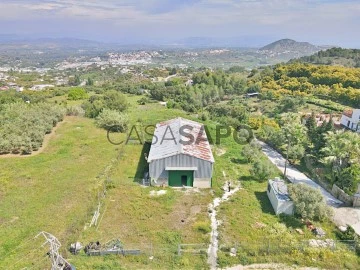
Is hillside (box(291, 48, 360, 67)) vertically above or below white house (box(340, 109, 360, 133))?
above

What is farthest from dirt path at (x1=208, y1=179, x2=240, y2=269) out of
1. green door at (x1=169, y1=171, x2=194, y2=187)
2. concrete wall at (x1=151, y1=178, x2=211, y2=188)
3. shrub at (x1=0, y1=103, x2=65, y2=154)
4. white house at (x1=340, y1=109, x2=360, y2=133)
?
white house at (x1=340, y1=109, x2=360, y2=133)

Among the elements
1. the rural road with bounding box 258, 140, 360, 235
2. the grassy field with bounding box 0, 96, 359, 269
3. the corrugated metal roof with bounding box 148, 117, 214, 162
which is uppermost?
the corrugated metal roof with bounding box 148, 117, 214, 162

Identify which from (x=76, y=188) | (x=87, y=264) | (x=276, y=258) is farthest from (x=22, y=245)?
(x=276, y=258)

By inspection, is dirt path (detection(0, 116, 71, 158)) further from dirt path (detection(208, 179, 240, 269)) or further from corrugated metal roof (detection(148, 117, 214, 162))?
dirt path (detection(208, 179, 240, 269))

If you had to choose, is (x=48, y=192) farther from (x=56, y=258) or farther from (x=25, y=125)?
(x=25, y=125)

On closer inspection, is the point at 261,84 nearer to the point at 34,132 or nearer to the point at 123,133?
the point at 123,133

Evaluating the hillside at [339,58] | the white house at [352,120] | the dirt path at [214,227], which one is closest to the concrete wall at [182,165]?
the dirt path at [214,227]
